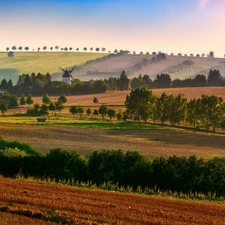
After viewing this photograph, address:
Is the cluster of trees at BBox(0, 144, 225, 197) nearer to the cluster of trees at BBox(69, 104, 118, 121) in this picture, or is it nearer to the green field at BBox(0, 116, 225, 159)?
the green field at BBox(0, 116, 225, 159)

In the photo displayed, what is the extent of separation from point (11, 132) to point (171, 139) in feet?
99.8

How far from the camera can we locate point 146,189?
127 feet

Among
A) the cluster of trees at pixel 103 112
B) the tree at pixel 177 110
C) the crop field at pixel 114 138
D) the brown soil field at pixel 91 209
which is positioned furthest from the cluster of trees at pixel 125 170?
the cluster of trees at pixel 103 112

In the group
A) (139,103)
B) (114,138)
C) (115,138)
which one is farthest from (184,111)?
(114,138)

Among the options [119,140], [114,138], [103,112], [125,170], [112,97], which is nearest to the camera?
[125,170]

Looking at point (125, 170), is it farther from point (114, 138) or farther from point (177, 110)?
point (177, 110)

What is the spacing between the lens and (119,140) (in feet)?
277

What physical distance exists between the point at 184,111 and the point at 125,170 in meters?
76.5

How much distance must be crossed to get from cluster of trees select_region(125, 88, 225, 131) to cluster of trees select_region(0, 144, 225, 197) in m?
69.0

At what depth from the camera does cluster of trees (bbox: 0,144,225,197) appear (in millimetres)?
39562

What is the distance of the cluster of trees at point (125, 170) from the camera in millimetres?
39562

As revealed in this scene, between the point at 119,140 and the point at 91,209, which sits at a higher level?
the point at 91,209

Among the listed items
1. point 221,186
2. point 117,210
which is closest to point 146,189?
point 221,186

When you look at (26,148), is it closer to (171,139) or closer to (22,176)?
(22,176)
